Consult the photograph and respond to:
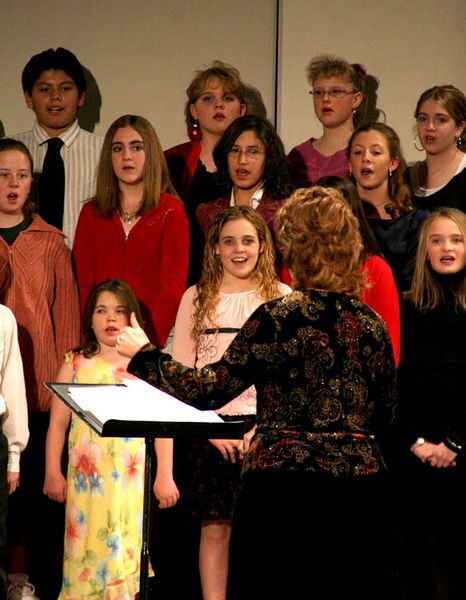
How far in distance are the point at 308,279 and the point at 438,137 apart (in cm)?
223

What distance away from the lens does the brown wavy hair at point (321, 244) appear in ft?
8.52

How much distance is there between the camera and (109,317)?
13.5ft

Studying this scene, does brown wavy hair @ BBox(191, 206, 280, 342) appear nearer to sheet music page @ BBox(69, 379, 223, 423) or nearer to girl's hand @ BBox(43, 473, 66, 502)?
girl's hand @ BBox(43, 473, 66, 502)

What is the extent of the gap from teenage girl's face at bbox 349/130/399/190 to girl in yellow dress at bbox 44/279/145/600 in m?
1.09

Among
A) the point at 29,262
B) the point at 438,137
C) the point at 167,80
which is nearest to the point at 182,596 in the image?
the point at 29,262

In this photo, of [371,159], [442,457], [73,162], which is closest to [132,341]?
[442,457]

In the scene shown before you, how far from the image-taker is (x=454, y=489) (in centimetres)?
394

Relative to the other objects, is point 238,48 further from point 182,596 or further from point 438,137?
point 182,596

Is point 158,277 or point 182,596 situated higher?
point 158,277

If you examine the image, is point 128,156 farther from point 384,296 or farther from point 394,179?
point 384,296

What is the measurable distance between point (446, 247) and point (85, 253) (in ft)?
4.83

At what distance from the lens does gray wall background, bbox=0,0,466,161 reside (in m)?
5.47

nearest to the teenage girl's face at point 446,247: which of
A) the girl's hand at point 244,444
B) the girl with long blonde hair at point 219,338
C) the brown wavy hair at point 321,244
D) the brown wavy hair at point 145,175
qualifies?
the girl with long blonde hair at point 219,338

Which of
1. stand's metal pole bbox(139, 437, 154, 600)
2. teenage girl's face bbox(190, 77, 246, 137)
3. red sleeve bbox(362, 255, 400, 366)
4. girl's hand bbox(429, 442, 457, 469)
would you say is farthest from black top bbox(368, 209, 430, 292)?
stand's metal pole bbox(139, 437, 154, 600)
